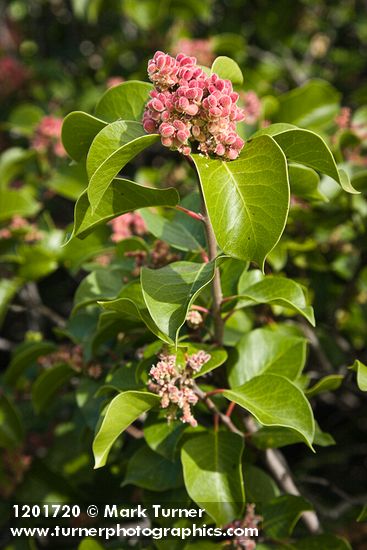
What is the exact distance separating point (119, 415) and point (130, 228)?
89cm

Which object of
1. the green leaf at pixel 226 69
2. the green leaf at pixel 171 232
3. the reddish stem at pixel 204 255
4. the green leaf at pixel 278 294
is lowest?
the green leaf at pixel 278 294

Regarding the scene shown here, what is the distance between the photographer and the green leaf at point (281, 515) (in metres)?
1.60

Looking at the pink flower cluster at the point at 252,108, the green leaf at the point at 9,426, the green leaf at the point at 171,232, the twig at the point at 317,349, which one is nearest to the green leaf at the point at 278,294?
the green leaf at the point at 171,232

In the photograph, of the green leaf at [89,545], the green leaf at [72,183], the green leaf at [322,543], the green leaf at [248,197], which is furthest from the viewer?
the green leaf at [72,183]

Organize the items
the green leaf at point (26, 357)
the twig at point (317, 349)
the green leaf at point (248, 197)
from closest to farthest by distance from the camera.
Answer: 1. the green leaf at point (248, 197)
2. the green leaf at point (26, 357)
3. the twig at point (317, 349)

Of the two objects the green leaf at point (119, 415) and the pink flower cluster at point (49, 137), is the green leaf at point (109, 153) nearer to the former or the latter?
the green leaf at point (119, 415)

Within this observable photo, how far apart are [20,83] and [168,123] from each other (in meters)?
2.70

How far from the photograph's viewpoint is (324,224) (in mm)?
2289

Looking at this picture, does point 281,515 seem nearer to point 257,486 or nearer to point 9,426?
point 257,486

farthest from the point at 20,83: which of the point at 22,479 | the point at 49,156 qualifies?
the point at 22,479

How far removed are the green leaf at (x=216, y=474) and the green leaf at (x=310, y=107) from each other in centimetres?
142

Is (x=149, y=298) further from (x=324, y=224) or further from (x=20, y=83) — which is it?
(x=20, y=83)

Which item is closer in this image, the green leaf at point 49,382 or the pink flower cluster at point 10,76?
the green leaf at point 49,382

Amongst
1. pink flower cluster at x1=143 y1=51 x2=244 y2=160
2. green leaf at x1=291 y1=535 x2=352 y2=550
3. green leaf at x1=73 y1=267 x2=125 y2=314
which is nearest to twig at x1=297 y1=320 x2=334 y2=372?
green leaf at x1=291 y1=535 x2=352 y2=550
